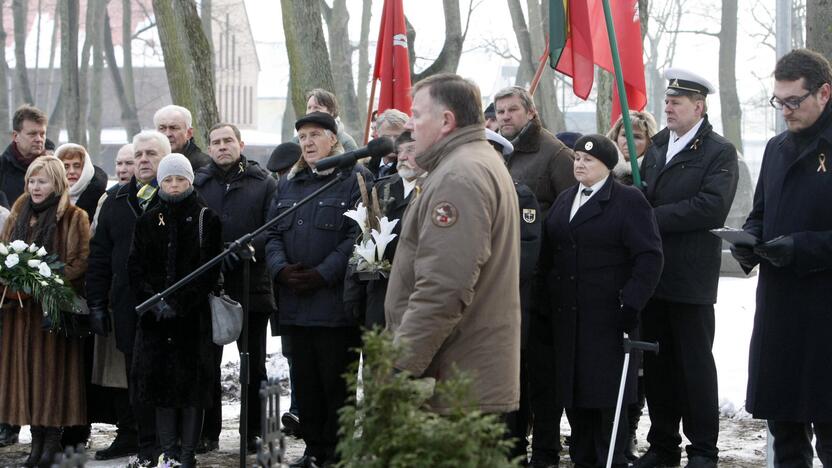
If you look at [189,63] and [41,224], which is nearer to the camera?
[41,224]

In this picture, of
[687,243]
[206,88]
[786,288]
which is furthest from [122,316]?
[206,88]

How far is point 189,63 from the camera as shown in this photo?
13.3 m

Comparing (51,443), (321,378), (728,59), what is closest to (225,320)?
(321,378)

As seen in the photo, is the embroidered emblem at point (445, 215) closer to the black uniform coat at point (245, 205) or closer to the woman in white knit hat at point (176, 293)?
the woman in white knit hat at point (176, 293)

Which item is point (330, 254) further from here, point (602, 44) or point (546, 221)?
point (602, 44)

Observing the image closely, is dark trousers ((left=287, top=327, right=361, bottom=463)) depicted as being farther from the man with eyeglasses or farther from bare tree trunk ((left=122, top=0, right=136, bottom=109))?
bare tree trunk ((left=122, top=0, right=136, bottom=109))

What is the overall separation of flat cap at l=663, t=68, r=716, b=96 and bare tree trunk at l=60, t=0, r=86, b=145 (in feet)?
76.8

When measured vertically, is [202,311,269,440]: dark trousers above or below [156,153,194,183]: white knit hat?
below

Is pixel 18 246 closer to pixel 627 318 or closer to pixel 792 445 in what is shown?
pixel 627 318

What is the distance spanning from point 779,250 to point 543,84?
20.2 meters

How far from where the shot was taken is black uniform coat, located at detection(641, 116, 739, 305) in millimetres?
6883

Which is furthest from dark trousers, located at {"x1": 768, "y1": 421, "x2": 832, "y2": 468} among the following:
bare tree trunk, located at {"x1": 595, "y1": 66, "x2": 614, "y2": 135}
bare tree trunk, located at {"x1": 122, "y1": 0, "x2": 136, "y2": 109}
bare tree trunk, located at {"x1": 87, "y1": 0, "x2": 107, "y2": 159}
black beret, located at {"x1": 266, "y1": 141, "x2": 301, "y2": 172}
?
bare tree trunk, located at {"x1": 122, "y1": 0, "x2": 136, "y2": 109}

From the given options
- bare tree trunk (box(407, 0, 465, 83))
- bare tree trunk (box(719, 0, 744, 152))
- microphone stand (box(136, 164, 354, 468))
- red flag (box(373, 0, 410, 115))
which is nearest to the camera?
microphone stand (box(136, 164, 354, 468))

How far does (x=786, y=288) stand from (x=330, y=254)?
2.65 m
